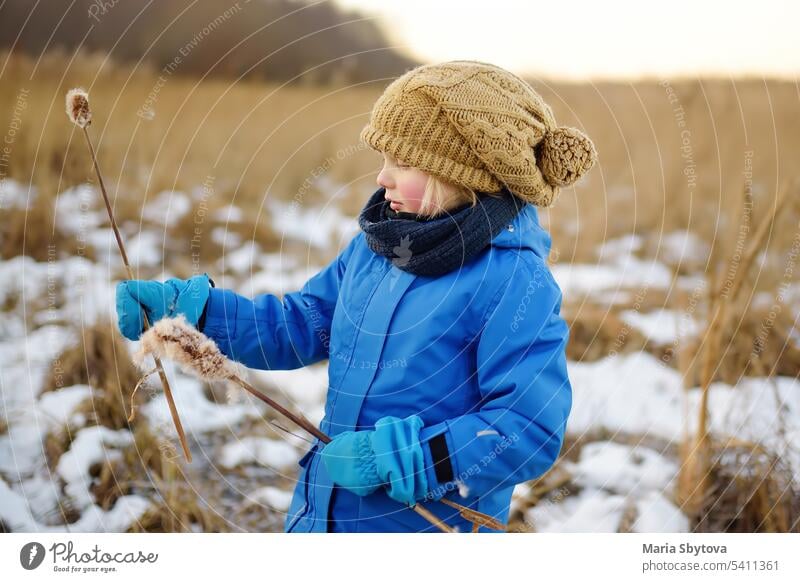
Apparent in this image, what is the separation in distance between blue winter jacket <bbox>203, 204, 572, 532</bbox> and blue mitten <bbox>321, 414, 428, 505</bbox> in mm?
23

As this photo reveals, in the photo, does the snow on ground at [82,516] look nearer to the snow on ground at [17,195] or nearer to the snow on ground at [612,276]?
the snow on ground at [17,195]

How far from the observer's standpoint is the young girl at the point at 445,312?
118cm

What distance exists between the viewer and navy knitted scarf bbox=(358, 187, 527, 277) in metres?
1.24

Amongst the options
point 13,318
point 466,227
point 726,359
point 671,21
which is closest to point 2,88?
point 13,318

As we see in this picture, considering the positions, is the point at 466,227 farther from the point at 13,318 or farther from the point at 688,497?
the point at 13,318

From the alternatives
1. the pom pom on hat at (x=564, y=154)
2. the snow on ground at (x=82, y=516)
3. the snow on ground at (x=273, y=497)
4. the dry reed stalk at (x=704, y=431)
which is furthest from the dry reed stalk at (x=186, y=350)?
the dry reed stalk at (x=704, y=431)

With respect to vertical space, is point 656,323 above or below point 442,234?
below

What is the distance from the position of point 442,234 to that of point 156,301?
0.48 m

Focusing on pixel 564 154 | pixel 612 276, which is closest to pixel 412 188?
pixel 564 154

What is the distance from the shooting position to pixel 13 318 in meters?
2.28

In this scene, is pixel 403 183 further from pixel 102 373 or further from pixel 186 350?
pixel 102 373

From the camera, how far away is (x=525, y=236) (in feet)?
4.23
